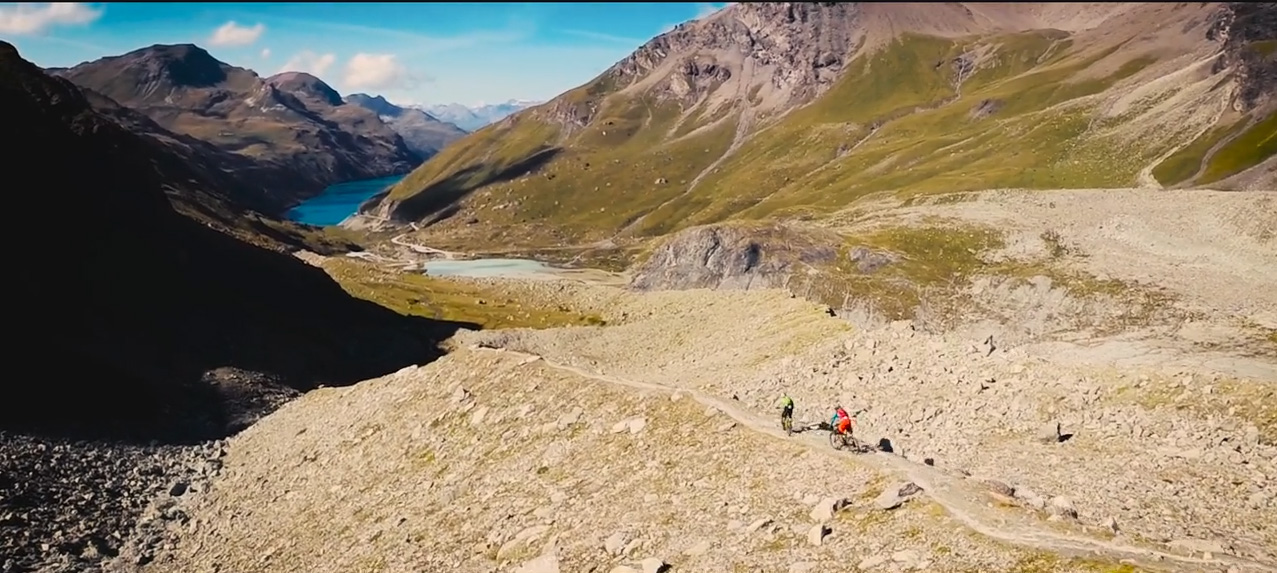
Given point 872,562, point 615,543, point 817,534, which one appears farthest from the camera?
point 615,543

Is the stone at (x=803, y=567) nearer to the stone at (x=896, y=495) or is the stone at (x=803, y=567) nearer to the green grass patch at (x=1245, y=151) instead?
the stone at (x=896, y=495)

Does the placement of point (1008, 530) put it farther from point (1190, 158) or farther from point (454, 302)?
point (1190, 158)

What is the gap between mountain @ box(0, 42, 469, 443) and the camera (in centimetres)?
6200

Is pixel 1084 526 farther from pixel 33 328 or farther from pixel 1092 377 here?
pixel 33 328

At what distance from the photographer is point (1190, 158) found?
546ft

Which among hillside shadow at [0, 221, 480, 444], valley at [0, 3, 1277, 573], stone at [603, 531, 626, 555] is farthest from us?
hillside shadow at [0, 221, 480, 444]

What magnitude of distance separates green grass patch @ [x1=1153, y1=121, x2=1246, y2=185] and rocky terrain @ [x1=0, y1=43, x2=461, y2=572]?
151944 millimetres

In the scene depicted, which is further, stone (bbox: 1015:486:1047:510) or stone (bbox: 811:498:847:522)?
stone (bbox: 811:498:847:522)

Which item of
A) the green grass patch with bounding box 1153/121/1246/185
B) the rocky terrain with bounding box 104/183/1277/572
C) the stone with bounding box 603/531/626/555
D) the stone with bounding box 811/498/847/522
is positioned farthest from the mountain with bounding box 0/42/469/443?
the green grass patch with bounding box 1153/121/1246/185

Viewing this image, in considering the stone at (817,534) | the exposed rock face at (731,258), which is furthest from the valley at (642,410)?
the exposed rock face at (731,258)

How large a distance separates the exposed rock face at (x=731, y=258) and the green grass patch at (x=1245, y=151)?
8928 centimetres

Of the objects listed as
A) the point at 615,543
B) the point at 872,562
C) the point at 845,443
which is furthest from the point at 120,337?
the point at 872,562

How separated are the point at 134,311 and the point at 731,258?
87.0m

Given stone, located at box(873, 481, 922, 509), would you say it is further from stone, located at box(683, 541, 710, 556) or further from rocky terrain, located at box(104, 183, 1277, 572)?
stone, located at box(683, 541, 710, 556)
